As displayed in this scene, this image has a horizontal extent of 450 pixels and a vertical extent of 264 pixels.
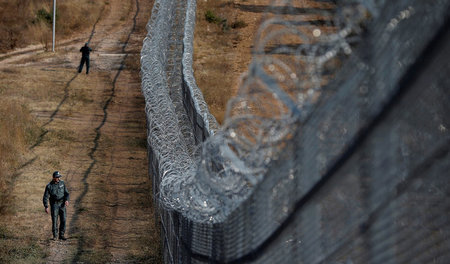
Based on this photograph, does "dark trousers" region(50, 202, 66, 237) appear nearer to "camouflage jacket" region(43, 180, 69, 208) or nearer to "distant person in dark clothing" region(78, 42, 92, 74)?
"camouflage jacket" region(43, 180, 69, 208)

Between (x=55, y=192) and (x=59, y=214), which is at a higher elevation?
(x=55, y=192)

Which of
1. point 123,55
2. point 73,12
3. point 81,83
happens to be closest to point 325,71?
point 81,83

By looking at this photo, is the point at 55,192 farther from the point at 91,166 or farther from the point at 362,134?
the point at 362,134

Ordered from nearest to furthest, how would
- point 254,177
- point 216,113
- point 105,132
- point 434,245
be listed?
point 434,245
point 254,177
point 105,132
point 216,113

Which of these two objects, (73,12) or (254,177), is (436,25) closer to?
(254,177)

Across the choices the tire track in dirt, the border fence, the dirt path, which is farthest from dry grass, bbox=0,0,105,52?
the border fence

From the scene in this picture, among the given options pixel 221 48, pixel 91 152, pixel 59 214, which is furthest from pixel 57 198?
pixel 221 48
